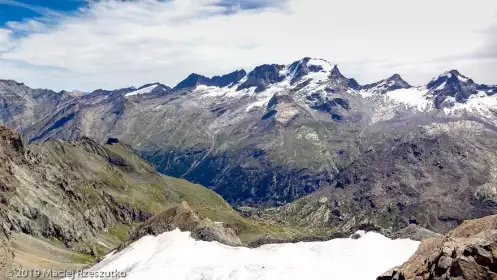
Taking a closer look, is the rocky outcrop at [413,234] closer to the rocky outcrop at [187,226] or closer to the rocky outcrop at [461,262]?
the rocky outcrop at [187,226]

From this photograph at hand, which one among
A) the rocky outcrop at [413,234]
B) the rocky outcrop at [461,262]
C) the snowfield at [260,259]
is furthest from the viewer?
the rocky outcrop at [413,234]

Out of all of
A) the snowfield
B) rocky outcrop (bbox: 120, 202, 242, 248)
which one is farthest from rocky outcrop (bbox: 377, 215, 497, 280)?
rocky outcrop (bbox: 120, 202, 242, 248)

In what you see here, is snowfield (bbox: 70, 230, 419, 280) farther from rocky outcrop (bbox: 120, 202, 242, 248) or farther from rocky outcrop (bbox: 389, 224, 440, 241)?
rocky outcrop (bbox: 389, 224, 440, 241)

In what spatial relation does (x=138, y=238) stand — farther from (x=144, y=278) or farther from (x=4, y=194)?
(x=4, y=194)

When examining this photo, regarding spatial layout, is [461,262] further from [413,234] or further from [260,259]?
[413,234]

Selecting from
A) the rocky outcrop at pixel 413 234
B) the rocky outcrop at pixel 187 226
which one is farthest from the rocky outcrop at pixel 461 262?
the rocky outcrop at pixel 187 226
